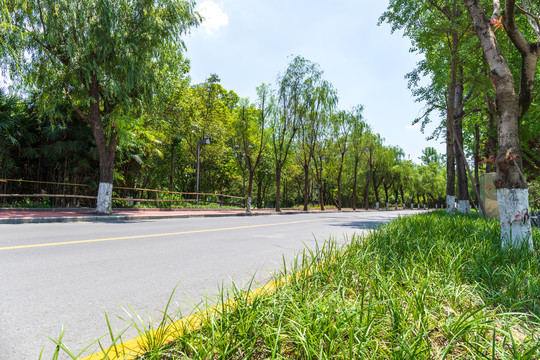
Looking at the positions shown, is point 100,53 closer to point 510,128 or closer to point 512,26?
point 512,26

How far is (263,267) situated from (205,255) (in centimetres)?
133

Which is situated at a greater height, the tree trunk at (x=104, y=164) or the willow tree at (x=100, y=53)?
the willow tree at (x=100, y=53)

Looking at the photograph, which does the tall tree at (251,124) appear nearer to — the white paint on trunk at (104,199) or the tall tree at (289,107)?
the tall tree at (289,107)

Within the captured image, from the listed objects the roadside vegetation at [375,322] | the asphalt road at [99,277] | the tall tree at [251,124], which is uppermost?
the tall tree at [251,124]

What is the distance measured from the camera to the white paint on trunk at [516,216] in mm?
4566

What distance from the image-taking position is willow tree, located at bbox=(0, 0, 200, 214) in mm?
12438

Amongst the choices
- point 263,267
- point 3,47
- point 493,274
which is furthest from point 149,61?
point 493,274

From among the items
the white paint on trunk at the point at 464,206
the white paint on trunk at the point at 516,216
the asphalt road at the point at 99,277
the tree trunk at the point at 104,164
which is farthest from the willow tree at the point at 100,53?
the white paint on trunk at the point at 464,206

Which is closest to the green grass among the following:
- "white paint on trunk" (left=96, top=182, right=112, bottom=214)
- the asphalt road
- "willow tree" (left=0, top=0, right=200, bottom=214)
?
the asphalt road

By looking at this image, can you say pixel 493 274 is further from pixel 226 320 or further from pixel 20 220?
pixel 20 220

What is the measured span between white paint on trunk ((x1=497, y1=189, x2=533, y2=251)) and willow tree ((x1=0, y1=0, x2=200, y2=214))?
13.3 metres

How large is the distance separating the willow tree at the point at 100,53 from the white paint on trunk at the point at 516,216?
43.6 ft

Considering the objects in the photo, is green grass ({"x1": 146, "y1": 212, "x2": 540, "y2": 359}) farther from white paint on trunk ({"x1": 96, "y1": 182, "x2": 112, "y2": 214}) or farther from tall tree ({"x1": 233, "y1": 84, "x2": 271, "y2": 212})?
tall tree ({"x1": 233, "y1": 84, "x2": 271, "y2": 212})

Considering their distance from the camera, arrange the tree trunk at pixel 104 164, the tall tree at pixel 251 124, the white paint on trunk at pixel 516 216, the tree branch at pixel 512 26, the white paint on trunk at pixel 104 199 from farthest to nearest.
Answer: the tall tree at pixel 251 124 → the white paint on trunk at pixel 104 199 → the tree trunk at pixel 104 164 → the tree branch at pixel 512 26 → the white paint on trunk at pixel 516 216
